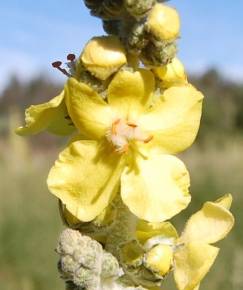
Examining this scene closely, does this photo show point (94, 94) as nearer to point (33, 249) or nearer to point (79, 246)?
point (79, 246)

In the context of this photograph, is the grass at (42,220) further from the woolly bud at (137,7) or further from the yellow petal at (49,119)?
the woolly bud at (137,7)

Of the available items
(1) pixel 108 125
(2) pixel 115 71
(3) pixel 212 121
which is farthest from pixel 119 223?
(3) pixel 212 121

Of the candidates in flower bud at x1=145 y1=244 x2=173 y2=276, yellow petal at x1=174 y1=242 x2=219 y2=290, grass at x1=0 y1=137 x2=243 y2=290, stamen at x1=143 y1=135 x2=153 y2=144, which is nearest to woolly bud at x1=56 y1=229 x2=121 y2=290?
flower bud at x1=145 y1=244 x2=173 y2=276

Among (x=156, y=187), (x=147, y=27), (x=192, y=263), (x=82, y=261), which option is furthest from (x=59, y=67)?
(x=192, y=263)

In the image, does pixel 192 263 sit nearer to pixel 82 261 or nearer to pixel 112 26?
pixel 82 261

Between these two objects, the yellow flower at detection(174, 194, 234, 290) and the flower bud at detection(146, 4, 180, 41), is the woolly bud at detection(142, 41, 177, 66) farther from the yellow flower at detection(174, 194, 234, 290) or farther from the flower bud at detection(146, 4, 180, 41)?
the yellow flower at detection(174, 194, 234, 290)
